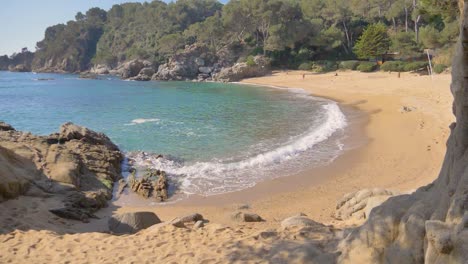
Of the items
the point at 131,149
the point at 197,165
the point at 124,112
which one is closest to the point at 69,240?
the point at 197,165

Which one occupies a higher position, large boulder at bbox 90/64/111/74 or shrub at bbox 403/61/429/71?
large boulder at bbox 90/64/111/74

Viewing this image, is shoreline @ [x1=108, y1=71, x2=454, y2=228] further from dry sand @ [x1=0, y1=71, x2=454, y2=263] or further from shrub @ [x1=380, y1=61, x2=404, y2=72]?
shrub @ [x1=380, y1=61, x2=404, y2=72]

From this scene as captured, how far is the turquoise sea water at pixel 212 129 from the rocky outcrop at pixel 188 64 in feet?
95.1

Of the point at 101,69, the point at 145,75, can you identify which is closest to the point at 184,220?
the point at 145,75

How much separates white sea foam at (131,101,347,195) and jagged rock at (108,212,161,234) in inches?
170

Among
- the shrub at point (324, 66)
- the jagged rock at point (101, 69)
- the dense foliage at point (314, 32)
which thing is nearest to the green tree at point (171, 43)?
the dense foliage at point (314, 32)

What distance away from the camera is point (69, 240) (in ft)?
28.0

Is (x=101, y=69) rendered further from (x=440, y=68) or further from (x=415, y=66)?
(x=440, y=68)

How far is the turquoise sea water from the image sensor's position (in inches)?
655

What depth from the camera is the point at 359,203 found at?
10219mm

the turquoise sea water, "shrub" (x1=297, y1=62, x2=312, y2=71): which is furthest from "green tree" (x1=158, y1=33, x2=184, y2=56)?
the turquoise sea water

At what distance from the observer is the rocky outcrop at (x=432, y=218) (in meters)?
4.15

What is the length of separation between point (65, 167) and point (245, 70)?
181ft

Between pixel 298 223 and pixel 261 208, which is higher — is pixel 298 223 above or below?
above
